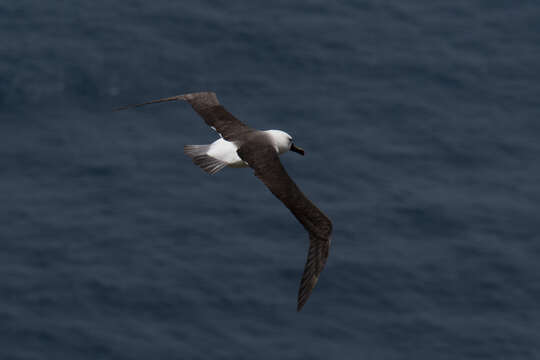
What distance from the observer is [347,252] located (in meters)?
53.9

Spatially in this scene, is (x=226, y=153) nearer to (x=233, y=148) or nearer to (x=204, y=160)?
(x=233, y=148)

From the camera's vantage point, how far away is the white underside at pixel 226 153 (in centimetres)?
2659

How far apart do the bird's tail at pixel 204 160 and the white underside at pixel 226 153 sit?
9 cm

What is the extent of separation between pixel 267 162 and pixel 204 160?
1888 millimetres

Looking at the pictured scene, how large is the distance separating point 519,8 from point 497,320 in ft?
66.9

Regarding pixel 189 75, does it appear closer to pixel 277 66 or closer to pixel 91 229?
pixel 277 66

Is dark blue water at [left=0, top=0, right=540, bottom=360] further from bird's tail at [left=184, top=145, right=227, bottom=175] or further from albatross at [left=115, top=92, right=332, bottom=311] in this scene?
bird's tail at [left=184, top=145, right=227, bottom=175]

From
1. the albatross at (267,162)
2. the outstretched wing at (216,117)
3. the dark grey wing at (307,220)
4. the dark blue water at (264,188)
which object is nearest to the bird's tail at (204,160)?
the albatross at (267,162)

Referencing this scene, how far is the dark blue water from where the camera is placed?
52250mm

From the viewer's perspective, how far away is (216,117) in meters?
28.3

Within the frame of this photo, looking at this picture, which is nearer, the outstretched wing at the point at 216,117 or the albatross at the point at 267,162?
the albatross at the point at 267,162

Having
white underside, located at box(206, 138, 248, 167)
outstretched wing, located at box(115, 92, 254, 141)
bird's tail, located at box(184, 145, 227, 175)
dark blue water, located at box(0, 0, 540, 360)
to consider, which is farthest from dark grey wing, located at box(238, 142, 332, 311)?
dark blue water, located at box(0, 0, 540, 360)

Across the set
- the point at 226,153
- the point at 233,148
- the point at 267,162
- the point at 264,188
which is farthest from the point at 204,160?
the point at 264,188

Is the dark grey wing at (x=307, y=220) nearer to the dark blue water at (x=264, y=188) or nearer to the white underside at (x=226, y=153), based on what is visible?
the white underside at (x=226, y=153)
